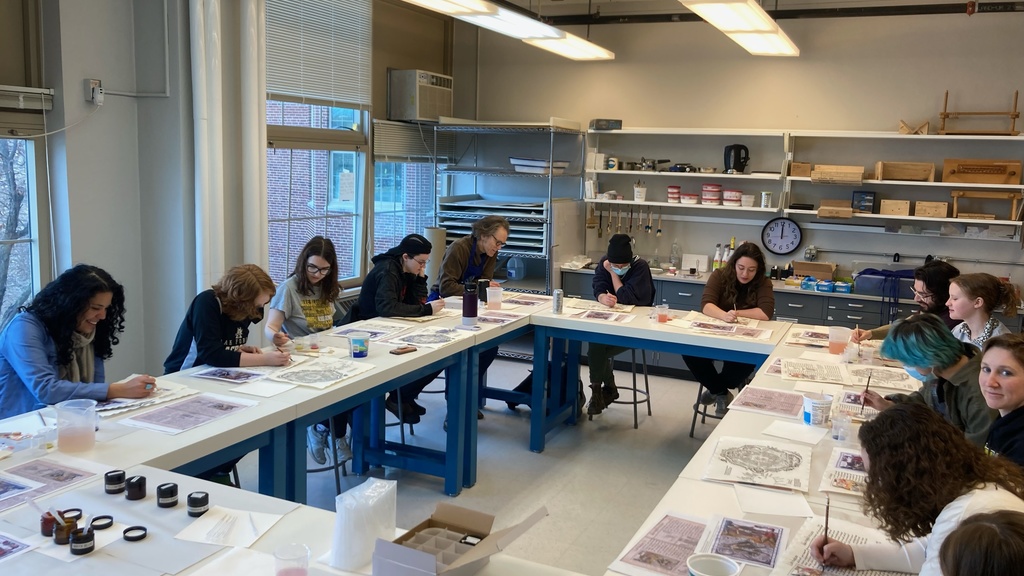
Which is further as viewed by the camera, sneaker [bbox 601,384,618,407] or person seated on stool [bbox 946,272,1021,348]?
sneaker [bbox 601,384,618,407]

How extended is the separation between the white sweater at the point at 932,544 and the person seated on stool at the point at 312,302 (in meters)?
2.67

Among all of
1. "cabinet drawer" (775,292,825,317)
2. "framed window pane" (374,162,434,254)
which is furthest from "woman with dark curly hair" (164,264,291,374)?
"cabinet drawer" (775,292,825,317)

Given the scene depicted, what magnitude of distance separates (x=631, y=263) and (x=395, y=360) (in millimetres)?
2305

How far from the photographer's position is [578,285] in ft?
22.6

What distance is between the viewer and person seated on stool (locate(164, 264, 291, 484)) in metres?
3.33

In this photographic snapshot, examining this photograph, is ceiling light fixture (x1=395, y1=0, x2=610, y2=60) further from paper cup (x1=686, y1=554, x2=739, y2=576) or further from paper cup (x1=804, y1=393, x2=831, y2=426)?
paper cup (x1=686, y1=554, x2=739, y2=576)

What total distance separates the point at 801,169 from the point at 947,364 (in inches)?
151

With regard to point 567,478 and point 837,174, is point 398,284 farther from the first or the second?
point 837,174

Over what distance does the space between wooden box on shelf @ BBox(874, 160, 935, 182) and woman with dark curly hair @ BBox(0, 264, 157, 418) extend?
5359mm

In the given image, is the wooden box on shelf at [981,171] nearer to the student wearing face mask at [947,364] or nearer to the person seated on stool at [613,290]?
the person seated on stool at [613,290]

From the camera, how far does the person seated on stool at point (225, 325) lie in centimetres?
333

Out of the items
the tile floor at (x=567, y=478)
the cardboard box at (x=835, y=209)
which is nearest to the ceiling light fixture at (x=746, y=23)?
the cardboard box at (x=835, y=209)

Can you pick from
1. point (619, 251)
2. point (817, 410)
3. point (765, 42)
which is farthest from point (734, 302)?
point (817, 410)

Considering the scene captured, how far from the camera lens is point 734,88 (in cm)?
672
